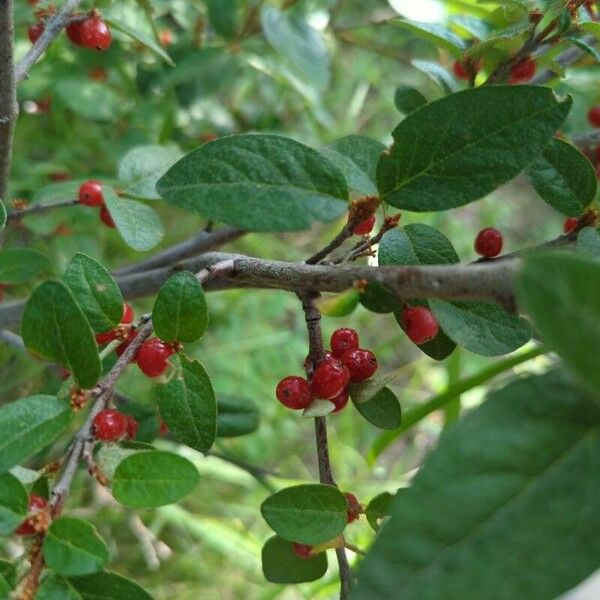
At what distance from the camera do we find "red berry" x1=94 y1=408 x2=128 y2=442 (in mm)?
541

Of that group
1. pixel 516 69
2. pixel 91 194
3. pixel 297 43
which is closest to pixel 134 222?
pixel 91 194

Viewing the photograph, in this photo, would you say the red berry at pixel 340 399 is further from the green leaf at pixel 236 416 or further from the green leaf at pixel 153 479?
the green leaf at pixel 236 416

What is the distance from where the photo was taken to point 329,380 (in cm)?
57

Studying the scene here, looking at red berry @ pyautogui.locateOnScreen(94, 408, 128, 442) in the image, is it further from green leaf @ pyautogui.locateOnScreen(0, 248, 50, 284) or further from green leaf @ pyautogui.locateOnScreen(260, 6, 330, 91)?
green leaf @ pyautogui.locateOnScreen(260, 6, 330, 91)

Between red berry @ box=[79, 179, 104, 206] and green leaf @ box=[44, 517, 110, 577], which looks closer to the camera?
green leaf @ box=[44, 517, 110, 577]

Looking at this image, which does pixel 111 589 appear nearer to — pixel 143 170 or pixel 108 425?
pixel 108 425

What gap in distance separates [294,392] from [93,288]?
18cm

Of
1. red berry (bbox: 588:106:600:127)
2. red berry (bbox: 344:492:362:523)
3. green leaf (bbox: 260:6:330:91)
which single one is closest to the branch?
red berry (bbox: 344:492:362:523)

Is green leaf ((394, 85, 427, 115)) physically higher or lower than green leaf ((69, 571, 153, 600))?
higher

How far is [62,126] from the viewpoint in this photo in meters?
1.39

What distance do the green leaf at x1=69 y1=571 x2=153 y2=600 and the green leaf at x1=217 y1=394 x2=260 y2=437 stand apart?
41 cm

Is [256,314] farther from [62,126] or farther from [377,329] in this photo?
[62,126]

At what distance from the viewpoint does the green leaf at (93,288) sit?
1.93 ft

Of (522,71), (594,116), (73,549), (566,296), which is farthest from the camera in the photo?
(594,116)
